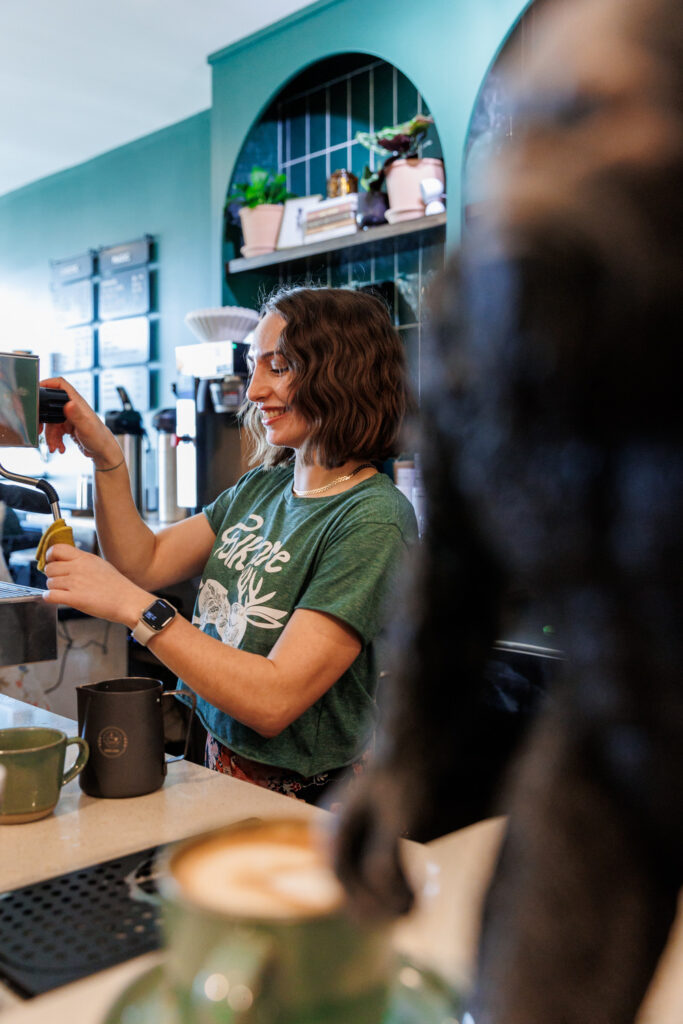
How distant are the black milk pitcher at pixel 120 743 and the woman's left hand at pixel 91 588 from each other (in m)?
0.18

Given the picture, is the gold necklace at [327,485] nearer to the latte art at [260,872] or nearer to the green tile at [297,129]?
the latte art at [260,872]

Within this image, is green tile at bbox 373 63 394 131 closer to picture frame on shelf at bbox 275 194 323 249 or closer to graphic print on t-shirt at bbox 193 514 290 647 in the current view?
picture frame on shelf at bbox 275 194 323 249

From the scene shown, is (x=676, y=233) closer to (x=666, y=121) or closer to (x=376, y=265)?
(x=666, y=121)

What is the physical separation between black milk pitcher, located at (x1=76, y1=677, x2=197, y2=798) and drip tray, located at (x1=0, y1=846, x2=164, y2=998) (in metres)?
0.16

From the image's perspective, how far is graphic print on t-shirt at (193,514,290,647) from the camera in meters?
1.23

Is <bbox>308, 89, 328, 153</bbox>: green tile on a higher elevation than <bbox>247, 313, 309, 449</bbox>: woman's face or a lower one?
higher

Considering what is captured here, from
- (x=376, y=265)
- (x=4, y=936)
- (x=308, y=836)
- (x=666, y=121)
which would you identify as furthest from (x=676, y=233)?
(x=376, y=265)

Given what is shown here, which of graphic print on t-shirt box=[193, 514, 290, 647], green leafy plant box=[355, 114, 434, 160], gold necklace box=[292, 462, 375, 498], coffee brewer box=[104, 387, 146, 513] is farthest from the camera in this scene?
coffee brewer box=[104, 387, 146, 513]

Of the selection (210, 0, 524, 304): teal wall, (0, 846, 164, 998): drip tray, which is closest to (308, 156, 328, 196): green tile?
(210, 0, 524, 304): teal wall

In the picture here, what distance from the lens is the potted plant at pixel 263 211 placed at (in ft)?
10.3

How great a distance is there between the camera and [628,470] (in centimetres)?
21

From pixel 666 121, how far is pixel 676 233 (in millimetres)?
25

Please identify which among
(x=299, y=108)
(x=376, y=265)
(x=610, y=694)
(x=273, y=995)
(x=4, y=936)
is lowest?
(x=4, y=936)

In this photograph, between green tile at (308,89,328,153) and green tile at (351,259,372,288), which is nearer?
green tile at (351,259,372,288)
